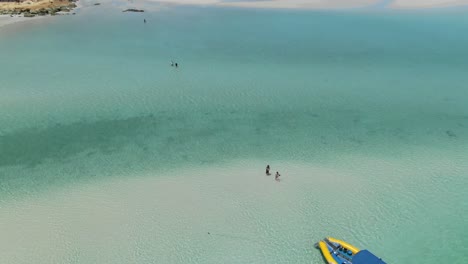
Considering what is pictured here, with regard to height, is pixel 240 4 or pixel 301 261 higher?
pixel 240 4

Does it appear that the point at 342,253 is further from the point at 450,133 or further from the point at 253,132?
the point at 450,133

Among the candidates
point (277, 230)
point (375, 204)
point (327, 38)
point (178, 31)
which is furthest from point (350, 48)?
point (277, 230)

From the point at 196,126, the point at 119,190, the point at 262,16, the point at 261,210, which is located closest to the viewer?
the point at 261,210

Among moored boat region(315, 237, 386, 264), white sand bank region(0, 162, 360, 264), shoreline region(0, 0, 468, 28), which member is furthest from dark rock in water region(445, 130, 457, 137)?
shoreline region(0, 0, 468, 28)

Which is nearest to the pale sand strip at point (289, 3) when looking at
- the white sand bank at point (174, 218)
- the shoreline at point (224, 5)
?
the shoreline at point (224, 5)

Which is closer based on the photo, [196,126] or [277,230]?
[277,230]

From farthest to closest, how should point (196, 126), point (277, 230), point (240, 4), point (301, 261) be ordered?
point (240, 4), point (196, 126), point (277, 230), point (301, 261)

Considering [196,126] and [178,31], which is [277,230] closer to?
[196,126]
